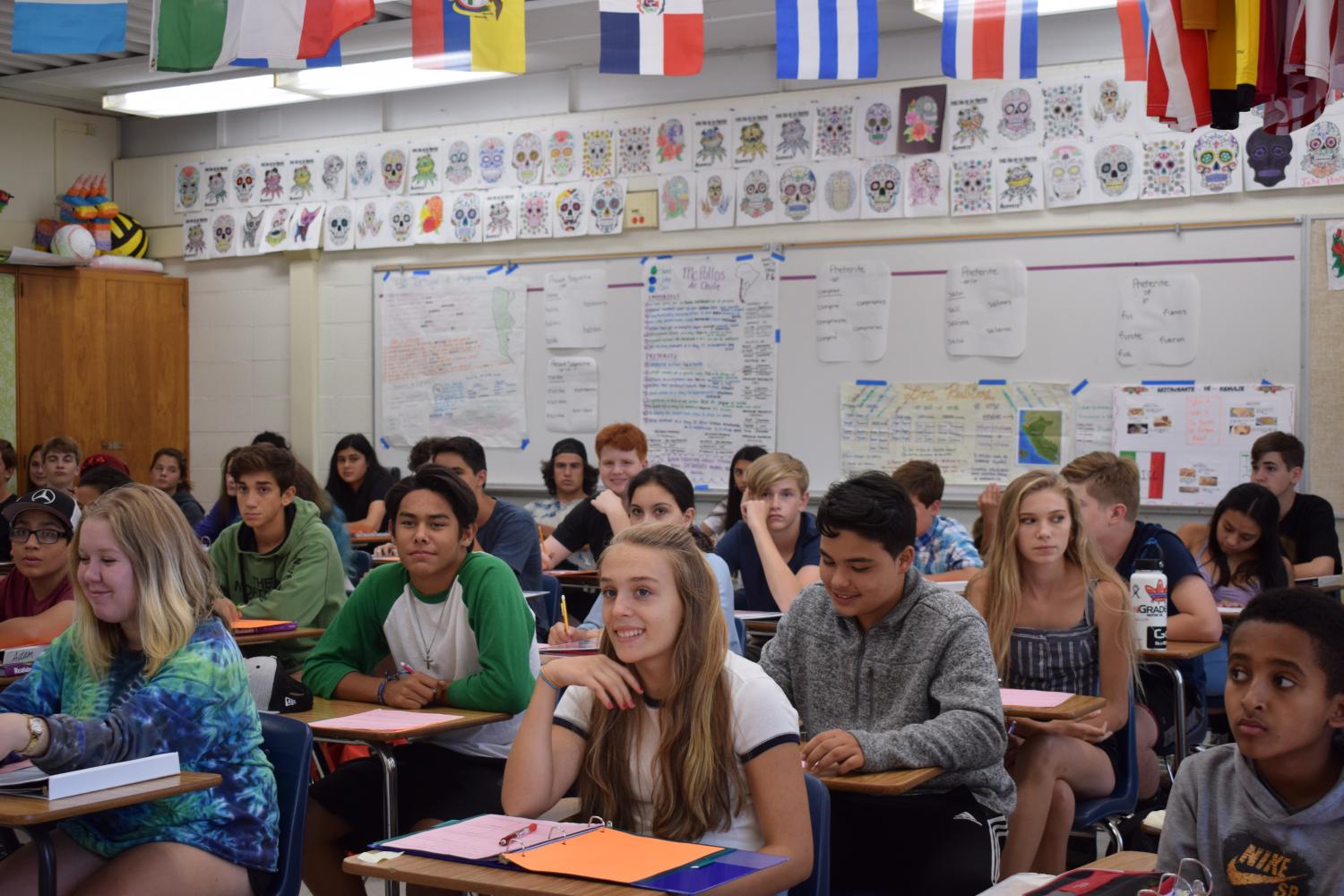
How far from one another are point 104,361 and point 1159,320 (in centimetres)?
641

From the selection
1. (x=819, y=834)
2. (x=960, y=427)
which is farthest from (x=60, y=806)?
(x=960, y=427)

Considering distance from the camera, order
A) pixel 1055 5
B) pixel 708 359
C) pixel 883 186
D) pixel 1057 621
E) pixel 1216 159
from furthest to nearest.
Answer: pixel 708 359 < pixel 883 186 < pixel 1216 159 < pixel 1055 5 < pixel 1057 621

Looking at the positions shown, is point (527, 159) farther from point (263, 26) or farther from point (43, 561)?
point (43, 561)

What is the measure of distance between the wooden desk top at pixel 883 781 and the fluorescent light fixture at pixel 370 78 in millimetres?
5668

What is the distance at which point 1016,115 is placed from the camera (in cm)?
683

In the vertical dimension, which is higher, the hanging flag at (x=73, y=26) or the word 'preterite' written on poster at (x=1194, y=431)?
the hanging flag at (x=73, y=26)

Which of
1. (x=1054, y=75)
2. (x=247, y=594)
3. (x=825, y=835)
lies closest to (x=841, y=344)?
(x=1054, y=75)

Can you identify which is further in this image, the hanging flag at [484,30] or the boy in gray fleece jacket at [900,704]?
the hanging flag at [484,30]

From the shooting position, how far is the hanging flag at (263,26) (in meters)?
4.59

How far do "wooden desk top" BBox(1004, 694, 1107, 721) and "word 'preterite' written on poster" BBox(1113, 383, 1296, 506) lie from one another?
3534 millimetres

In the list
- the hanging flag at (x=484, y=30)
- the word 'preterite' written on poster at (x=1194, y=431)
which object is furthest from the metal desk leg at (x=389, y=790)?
the word 'preterite' written on poster at (x=1194, y=431)

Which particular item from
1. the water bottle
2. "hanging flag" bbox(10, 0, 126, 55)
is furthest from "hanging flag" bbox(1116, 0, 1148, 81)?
"hanging flag" bbox(10, 0, 126, 55)

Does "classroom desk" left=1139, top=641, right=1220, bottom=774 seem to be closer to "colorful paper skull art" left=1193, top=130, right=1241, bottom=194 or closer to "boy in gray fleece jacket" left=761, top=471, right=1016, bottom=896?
"boy in gray fleece jacket" left=761, top=471, right=1016, bottom=896

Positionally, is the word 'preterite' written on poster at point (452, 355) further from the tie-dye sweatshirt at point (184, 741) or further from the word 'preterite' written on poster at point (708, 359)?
the tie-dye sweatshirt at point (184, 741)
